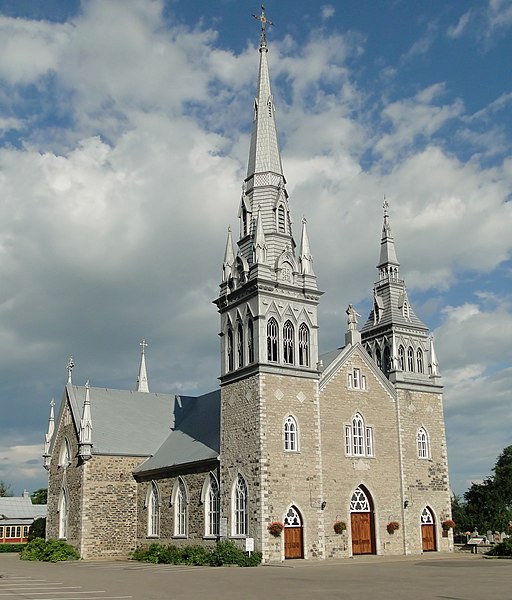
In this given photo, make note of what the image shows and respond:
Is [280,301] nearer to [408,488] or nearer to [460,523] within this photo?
[408,488]

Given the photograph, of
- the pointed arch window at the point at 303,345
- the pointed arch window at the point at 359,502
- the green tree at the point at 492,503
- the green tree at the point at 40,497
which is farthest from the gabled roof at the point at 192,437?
the green tree at the point at 40,497

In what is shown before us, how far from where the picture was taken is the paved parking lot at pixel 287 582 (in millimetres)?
19469

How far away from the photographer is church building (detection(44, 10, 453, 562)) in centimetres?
3619

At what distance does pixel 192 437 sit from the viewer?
45.7 meters

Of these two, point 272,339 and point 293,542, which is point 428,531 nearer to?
point 293,542

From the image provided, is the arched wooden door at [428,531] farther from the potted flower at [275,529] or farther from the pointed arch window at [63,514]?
the pointed arch window at [63,514]

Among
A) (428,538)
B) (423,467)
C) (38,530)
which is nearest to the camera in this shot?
(428,538)

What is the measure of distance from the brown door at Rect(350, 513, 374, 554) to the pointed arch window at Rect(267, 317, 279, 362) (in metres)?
9.41

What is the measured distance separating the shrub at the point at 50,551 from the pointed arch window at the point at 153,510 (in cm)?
451

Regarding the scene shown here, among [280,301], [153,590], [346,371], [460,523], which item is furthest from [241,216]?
[460,523]

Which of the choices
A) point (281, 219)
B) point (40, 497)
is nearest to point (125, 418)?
point (281, 219)

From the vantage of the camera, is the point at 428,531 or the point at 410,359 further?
the point at 410,359

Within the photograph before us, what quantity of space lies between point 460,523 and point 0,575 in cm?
5114

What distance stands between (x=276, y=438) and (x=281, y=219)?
12391 mm
